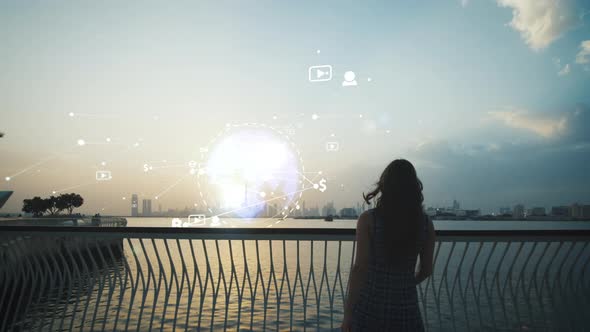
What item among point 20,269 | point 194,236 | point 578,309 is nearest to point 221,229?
point 194,236

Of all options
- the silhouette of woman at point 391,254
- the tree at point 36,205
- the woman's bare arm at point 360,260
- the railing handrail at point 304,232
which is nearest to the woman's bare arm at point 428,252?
the silhouette of woman at point 391,254

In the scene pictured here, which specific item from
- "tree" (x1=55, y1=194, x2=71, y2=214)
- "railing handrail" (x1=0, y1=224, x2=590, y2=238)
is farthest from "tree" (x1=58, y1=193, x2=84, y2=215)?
"railing handrail" (x1=0, y1=224, x2=590, y2=238)

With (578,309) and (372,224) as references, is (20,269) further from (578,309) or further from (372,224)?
(578,309)

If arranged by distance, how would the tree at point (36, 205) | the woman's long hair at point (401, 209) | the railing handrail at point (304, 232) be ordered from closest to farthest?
the woman's long hair at point (401, 209), the railing handrail at point (304, 232), the tree at point (36, 205)

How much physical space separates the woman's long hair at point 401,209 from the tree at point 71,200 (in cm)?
8465

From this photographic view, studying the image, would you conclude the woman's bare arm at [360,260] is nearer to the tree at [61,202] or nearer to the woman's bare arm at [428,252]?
the woman's bare arm at [428,252]

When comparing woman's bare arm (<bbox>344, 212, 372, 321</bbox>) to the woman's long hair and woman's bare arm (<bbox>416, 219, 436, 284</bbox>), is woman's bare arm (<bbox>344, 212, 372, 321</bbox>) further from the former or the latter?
woman's bare arm (<bbox>416, 219, 436, 284</bbox>)

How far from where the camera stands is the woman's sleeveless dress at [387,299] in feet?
8.50

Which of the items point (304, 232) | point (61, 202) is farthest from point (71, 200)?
point (304, 232)

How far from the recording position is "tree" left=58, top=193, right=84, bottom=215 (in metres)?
75.8

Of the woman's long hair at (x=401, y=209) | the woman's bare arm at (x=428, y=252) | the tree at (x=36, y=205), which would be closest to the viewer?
the woman's long hair at (x=401, y=209)

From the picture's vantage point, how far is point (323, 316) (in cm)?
1451

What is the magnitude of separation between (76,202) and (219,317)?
74293 mm

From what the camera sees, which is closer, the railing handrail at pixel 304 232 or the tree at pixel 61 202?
the railing handrail at pixel 304 232
